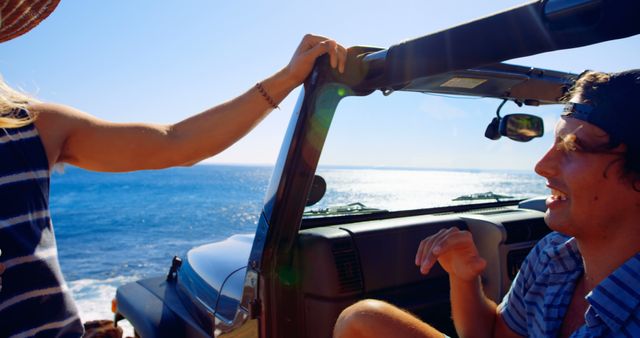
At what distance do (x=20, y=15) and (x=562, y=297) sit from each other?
203 cm

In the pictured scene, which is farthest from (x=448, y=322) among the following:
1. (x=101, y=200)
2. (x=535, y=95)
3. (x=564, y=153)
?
(x=101, y=200)

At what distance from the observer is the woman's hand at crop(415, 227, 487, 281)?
1.95m

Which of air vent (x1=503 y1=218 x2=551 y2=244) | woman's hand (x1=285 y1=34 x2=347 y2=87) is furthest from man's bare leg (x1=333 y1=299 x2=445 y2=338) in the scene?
air vent (x1=503 y1=218 x2=551 y2=244)

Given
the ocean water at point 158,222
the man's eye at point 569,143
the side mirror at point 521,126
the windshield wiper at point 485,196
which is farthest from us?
the ocean water at point 158,222

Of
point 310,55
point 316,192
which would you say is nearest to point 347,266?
point 316,192

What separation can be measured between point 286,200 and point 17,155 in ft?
3.30

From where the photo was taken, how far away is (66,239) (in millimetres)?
23125

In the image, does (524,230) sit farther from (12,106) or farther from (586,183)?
(12,106)

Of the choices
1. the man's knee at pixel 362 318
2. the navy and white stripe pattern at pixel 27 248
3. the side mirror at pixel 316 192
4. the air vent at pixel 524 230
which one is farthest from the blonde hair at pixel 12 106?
the air vent at pixel 524 230

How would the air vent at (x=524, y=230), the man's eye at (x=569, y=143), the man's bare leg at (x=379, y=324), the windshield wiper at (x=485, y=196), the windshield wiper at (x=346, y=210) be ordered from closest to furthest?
the man's eye at (x=569, y=143)
the man's bare leg at (x=379, y=324)
the windshield wiper at (x=346, y=210)
the air vent at (x=524, y=230)
the windshield wiper at (x=485, y=196)

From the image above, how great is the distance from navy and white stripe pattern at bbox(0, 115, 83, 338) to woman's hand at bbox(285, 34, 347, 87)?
934 mm

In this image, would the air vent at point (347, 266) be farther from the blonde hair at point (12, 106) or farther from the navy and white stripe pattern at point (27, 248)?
the blonde hair at point (12, 106)

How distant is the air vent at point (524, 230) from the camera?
3.04 m

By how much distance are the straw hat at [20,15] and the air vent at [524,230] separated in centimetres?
267
